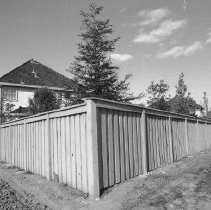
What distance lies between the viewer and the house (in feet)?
87.5

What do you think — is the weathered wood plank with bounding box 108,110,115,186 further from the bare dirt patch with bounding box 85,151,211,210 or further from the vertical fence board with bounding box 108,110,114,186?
the bare dirt patch with bounding box 85,151,211,210

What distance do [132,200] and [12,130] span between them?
7.55 metres

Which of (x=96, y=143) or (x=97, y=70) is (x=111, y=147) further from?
(x=97, y=70)

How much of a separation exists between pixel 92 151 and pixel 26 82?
24150mm

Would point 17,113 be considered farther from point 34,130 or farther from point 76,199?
point 76,199

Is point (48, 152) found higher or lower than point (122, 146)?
lower

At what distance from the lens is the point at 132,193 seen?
5.89m

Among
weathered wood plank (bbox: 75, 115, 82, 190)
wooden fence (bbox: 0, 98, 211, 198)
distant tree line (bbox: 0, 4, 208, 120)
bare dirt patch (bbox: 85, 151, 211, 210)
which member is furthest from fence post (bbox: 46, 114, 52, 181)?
distant tree line (bbox: 0, 4, 208, 120)

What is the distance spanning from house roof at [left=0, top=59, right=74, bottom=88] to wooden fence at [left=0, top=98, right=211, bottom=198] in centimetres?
1707

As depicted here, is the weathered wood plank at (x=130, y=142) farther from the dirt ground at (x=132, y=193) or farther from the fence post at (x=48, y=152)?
the fence post at (x=48, y=152)

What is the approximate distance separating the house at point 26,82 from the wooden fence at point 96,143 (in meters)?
14.4

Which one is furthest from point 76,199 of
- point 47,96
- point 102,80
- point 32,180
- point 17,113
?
point 17,113

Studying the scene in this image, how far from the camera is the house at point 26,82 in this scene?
26672mm

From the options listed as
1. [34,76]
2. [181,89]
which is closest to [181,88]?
[181,89]
